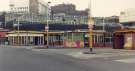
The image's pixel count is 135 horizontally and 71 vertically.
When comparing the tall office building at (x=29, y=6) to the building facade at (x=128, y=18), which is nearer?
the building facade at (x=128, y=18)

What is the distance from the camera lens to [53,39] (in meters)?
102

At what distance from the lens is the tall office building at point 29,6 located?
184200 millimetres

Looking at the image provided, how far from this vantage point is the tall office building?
184 meters

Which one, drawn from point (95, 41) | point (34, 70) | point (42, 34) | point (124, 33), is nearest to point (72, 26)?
point (42, 34)

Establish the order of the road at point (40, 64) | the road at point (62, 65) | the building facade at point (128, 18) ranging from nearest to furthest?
1. the road at point (40, 64)
2. the road at point (62, 65)
3. the building facade at point (128, 18)

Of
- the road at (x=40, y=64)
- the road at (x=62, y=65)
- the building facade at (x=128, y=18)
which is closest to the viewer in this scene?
the road at (x=40, y=64)

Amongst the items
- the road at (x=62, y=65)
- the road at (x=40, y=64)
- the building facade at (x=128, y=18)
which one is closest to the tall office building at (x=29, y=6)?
the building facade at (x=128, y=18)

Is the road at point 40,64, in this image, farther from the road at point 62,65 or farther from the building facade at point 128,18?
the building facade at point 128,18

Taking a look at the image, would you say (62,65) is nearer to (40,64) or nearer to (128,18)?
(40,64)

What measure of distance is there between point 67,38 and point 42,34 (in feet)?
77.4

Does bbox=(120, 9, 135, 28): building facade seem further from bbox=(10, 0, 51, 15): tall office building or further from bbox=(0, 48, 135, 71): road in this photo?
bbox=(0, 48, 135, 71): road

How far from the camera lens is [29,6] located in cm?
19325

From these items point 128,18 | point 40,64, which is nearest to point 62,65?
point 40,64

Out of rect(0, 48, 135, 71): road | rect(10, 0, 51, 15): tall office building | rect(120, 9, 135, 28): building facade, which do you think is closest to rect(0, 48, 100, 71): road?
rect(0, 48, 135, 71): road
